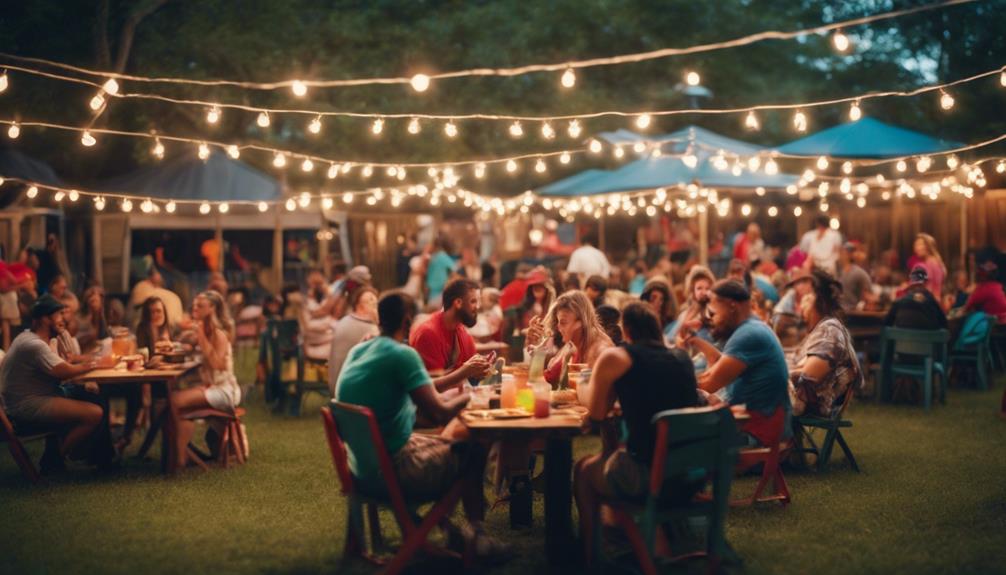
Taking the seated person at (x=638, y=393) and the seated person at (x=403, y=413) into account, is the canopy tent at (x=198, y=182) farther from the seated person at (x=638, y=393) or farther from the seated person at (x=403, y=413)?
the seated person at (x=638, y=393)

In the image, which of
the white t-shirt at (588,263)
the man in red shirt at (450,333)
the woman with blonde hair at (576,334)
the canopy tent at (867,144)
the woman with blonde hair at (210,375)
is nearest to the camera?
the man in red shirt at (450,333)

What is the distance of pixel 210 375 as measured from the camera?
7879 mm

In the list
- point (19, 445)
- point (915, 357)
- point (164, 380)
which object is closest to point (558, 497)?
point (164, 380)

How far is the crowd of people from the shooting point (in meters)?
4.86

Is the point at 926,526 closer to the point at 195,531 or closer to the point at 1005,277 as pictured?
the point at 195,531

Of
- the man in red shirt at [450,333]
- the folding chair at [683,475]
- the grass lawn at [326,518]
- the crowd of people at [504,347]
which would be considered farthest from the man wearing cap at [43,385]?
the folding chair at [683,475]

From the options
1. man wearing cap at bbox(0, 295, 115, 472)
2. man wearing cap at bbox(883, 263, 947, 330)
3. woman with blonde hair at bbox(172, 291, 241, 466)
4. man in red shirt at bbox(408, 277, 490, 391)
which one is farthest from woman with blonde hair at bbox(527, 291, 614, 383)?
man wearing cap at bbox(883, 263, 947, 330)

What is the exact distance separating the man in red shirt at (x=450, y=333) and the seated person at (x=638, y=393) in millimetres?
1540

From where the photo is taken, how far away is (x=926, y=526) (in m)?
5.80

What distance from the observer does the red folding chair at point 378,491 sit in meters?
4.70

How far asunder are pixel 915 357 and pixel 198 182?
10.5 m

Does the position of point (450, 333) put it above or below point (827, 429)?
above

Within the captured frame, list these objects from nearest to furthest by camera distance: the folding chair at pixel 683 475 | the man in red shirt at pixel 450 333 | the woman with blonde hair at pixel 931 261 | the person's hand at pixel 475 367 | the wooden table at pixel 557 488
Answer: the folding chair at pixel 683 475 < the wooden table at pixel 557 488 < the person's hand at pixel 475 367 < the man in red shirt at pixel 450 333 < the woman with blonde hair at pixel 931 261

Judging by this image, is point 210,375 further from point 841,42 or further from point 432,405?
point 841,42
